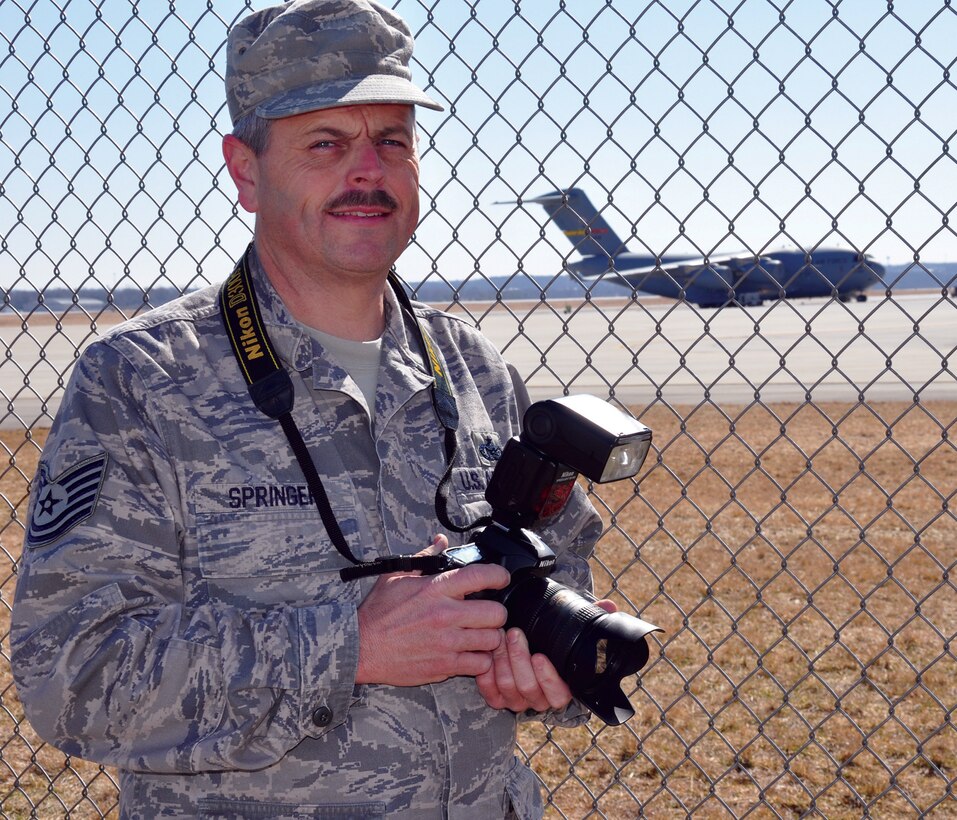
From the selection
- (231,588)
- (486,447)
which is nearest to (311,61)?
(486,447)

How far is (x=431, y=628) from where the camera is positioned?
1.56 meters

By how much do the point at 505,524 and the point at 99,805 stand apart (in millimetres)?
2455

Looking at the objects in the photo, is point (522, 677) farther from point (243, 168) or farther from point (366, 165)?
point (243, 168)

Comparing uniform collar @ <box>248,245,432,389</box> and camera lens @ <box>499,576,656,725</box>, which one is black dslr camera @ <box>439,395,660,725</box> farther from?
uniform collar @ <box>248,245,432,389</box>

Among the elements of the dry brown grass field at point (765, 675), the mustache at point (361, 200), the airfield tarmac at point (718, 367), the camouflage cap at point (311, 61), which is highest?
the camouflage cap at point (311, 61)

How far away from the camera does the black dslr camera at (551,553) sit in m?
1.59

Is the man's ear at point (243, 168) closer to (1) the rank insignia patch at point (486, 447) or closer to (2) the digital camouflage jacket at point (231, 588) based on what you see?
(2) the digital camouflage jacket at point (231, 588)

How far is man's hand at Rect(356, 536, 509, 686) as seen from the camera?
1557 millimetres

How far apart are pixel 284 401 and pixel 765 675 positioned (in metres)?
3.13

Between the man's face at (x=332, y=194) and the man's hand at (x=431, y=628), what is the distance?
0.62 metres

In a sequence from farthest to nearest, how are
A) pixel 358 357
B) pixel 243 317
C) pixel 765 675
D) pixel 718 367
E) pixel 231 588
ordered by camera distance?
pixel 718 367, pixel 765 675, pixel 358 357, pixel 243 317, pixel 231 588

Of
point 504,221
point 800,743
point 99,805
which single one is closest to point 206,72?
point 504,221

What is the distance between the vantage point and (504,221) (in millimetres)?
2770

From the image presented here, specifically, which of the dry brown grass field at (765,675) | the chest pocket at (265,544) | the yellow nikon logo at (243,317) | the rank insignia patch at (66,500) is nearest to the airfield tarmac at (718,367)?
the dry brown grass field at (765,675)
